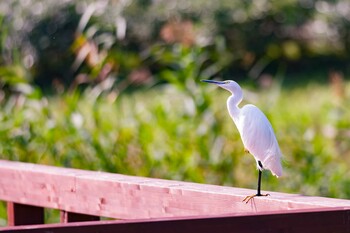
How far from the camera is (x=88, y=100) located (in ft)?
18.7

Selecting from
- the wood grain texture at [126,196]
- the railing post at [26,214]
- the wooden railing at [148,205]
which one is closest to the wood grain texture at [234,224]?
the wooden railing at [148,205]

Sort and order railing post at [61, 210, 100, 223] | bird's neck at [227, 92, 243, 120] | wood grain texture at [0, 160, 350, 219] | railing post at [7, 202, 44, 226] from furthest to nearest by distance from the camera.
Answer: railing post at [7, 202, 44, 226] < railing post at [61, 210, 100, 223] < bird's neck at [227, 92, 243, 120] < wood grain texture at [0, 160, 350, 219]

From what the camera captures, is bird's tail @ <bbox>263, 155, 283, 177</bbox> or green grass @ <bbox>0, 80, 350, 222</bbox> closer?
bird's tail @ <bbox>263, 155, 283, 177</bbox>

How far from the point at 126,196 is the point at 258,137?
50 cm

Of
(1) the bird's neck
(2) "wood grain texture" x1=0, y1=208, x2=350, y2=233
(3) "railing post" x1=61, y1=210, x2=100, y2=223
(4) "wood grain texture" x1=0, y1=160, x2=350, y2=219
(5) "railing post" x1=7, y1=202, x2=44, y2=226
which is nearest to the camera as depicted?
(2) "wood grain texture" x1=0, y1=208, x2=350, y2=233

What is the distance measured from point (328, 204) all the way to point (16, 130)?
315 centimetres

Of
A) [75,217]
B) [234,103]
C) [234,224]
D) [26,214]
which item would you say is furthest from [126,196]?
[234,224]

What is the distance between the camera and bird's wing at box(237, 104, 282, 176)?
2.46m

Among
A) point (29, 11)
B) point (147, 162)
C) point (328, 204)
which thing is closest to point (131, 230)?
point (328, 204)

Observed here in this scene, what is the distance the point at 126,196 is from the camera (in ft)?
9.04

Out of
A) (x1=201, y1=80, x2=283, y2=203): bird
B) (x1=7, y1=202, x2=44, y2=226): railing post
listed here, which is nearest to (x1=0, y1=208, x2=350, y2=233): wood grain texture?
(x1=201, y1=80, x2=283, y2=203): bird

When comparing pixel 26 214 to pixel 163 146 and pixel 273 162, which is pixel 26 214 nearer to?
pixel 273 162

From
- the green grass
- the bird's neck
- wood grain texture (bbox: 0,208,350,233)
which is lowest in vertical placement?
wood grain texture (bbox: 0,208,350,233)

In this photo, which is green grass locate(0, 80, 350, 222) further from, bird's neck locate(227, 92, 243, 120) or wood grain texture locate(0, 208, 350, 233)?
wood grain texture locate(0, 208, 350, 233)
